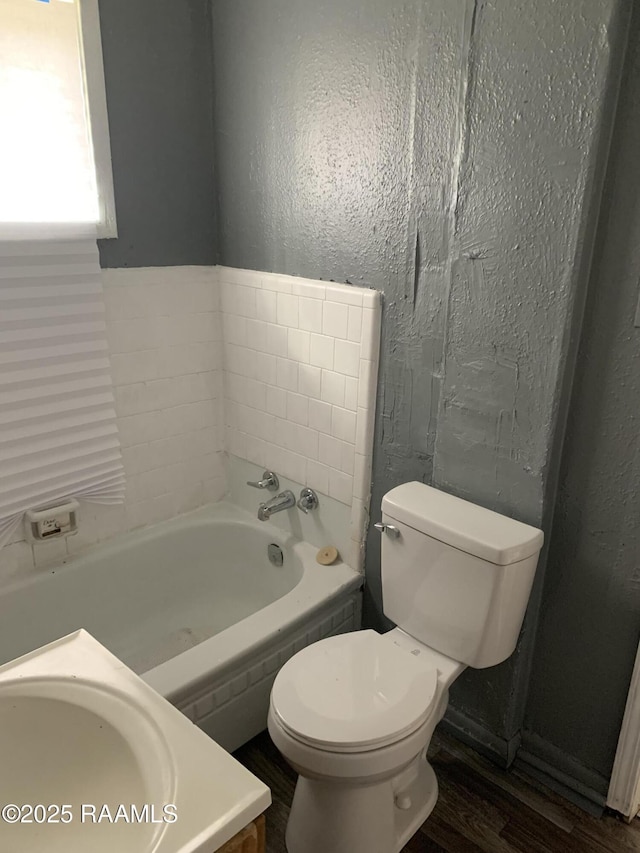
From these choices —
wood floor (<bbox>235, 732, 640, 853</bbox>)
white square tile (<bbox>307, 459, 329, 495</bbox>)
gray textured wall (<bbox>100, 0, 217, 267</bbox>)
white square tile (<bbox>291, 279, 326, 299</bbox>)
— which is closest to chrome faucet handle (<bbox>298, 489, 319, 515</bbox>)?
white square tile (<bbox>307, 459, 329, 495</bbox>)

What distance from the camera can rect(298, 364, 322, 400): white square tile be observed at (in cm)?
205

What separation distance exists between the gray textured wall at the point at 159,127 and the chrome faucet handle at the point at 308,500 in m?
0.92

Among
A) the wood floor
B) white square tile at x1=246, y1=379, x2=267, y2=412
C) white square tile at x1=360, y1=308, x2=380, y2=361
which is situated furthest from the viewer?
white square tile at x1=246, y1=379, x2=267, y2=412

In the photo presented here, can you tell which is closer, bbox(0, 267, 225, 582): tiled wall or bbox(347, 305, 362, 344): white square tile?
bbox(347, 305, 362, 344): white square tile

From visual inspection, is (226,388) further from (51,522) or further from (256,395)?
(51,522)

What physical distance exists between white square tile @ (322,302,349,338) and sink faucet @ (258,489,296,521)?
0.61 metres

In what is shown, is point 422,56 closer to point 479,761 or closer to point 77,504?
point 77,504

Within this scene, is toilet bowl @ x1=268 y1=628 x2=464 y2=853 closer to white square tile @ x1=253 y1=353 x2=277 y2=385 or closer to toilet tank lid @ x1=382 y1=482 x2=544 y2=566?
toilet tank lid @ x1=382 y1=482 x2=544 y2=566

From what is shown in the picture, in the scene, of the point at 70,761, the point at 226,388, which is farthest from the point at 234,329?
the point at 70,761

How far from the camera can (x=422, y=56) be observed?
1.57 m

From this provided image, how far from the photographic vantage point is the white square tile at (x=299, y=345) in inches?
80.7

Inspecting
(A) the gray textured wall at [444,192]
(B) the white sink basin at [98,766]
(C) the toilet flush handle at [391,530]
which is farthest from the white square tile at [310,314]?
(B) the white sink basin at [98,766]

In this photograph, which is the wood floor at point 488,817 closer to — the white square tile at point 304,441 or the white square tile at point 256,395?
the white square tile at point 304,441

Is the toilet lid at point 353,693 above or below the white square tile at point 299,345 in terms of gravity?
below
